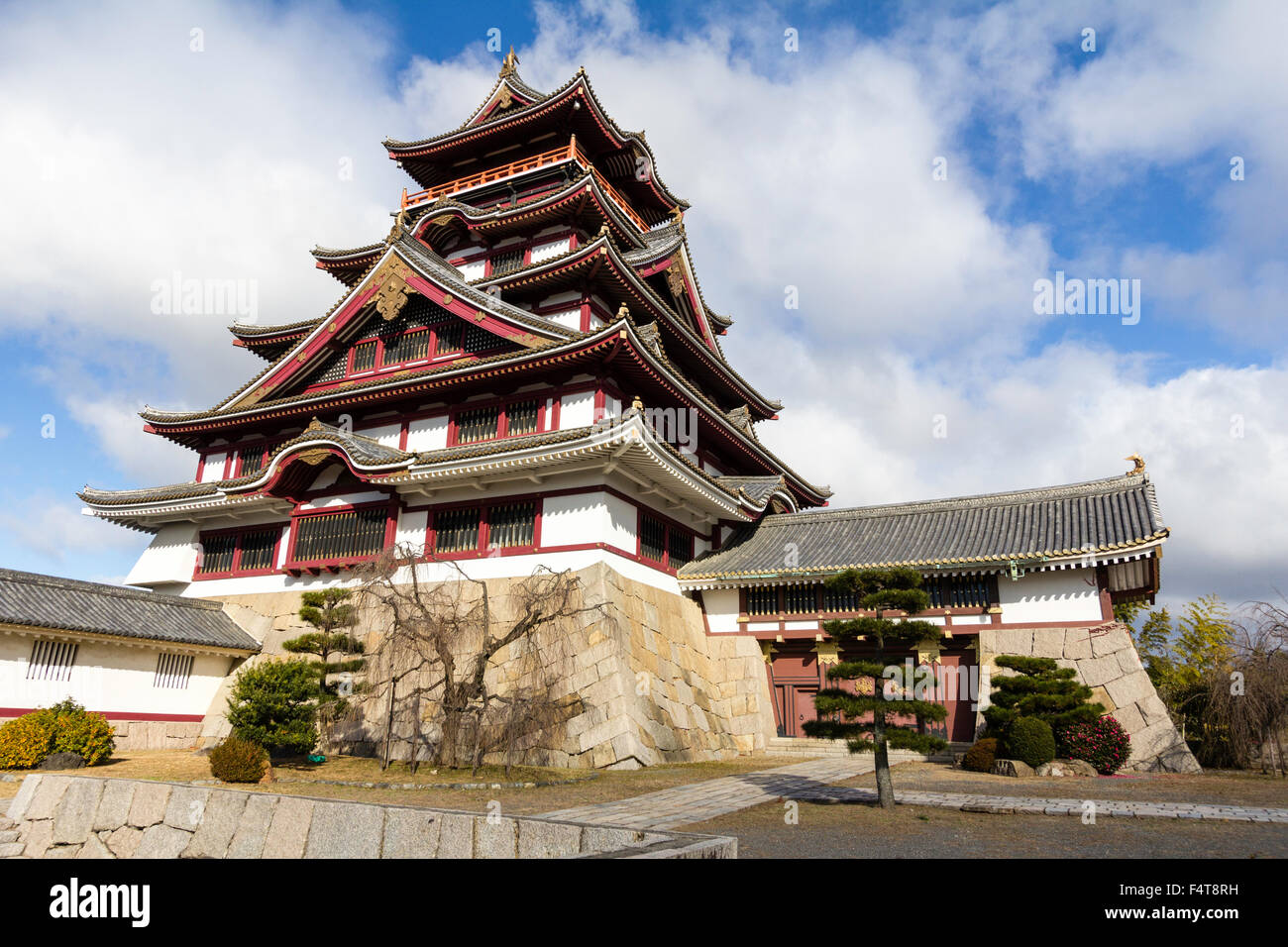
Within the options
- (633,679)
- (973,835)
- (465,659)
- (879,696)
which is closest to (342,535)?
(465,659)

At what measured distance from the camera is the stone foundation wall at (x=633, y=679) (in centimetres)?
1608

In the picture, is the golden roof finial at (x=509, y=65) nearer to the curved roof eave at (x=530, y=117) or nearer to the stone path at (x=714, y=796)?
the curved roof eave at (x=530, y=117)

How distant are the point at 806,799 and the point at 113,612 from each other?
695 inches

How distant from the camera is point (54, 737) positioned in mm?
14484

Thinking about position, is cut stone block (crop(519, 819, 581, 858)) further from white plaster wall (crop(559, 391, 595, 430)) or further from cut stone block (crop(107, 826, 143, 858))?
white plaster wall (crop(559, 391, 595, 430))

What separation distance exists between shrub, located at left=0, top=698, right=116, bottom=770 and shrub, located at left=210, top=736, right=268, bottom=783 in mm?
4251

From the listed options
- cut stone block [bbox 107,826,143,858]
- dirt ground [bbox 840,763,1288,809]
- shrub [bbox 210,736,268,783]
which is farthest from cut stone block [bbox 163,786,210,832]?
dirt ground [bbox 840,763,1288,809]

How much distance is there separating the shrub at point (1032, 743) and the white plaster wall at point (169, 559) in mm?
23639

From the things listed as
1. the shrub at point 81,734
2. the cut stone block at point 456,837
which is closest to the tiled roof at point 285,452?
the shrub at point 81,734

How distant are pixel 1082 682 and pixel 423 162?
30.0 m

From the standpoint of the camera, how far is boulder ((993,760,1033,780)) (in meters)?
14.9
